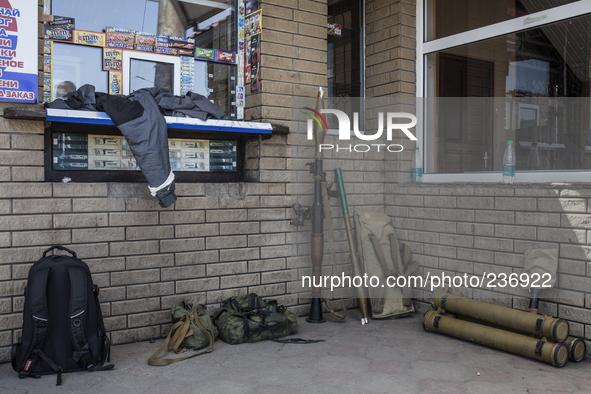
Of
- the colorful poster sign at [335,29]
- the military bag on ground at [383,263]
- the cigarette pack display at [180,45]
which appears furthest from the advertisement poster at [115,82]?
the military bag on ground at [383,263]

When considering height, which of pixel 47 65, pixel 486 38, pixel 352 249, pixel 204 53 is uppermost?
pixel 486 38

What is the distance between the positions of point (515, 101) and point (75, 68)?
3130 mm

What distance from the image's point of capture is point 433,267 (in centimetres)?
423

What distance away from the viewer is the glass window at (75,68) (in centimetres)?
334

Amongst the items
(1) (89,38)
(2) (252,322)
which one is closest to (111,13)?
(1) (89,38)

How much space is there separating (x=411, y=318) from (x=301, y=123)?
69.8 inches

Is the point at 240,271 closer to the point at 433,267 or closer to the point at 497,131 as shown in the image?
the point at 433,267

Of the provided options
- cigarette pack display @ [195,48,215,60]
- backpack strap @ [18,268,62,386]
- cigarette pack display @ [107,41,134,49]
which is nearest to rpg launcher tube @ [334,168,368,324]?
cigarette pack display @ [195,48,215,60]

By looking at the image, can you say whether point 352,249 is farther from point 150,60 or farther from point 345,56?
point 150,60

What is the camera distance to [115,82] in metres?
3.52

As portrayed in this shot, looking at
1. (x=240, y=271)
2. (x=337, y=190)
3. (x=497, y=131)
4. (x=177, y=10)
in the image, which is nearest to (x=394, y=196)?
(x=337, y=190)

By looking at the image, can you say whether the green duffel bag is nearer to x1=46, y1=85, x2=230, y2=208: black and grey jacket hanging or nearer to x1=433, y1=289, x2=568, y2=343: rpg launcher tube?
x1=46, y1=85, x2=230, y2=208: black and grey jacket hanging

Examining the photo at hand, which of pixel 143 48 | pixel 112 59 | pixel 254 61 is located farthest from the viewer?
pixel 254 61

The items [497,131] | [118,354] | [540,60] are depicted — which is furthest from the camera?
[497,131]
